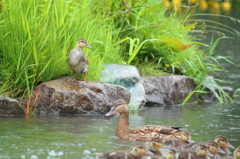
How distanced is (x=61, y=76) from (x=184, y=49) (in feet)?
11.2

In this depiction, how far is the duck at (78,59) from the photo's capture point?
9.02 meters

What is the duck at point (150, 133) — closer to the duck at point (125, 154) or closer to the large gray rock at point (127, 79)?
the duck at point (125, 154)

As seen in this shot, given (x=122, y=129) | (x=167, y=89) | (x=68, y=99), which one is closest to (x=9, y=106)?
(x=68, y=99)

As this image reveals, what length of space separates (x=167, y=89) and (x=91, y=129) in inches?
143

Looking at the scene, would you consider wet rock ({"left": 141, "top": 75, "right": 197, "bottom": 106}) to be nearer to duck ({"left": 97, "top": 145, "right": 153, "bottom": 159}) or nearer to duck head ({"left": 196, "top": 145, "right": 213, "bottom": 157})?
duck head ({"left": 196, "top": 145, "right": 213, "bottom": 157})

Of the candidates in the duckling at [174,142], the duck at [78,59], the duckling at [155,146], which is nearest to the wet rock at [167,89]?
the duck at [78,59]

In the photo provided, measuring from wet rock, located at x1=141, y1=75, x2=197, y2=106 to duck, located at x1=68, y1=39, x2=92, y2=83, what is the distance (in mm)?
2157

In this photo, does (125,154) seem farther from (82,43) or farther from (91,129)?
(82,43)

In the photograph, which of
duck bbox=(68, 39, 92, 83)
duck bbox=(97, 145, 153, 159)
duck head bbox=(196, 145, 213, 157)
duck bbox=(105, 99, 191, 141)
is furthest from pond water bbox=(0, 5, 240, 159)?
duck head bbox=(196, 145, 213, 157)

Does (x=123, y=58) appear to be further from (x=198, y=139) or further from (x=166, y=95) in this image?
(x=198, y=139)

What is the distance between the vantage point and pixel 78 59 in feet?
29.5

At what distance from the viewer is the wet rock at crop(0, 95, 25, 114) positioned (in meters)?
8.68

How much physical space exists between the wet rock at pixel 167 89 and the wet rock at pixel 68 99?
72.1 inches

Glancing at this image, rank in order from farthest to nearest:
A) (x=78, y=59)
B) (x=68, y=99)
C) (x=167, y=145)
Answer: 1. (x=68, y=99)
2. (x=78, y=59)
3. (x=167, y=145)
